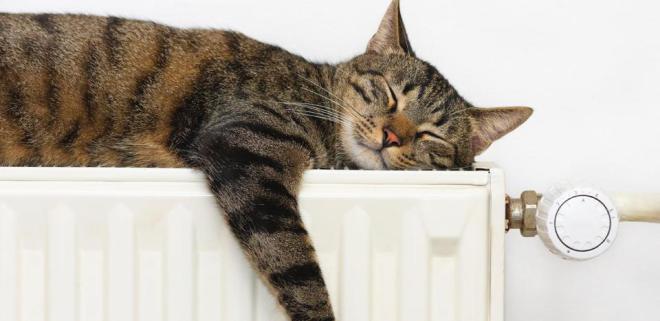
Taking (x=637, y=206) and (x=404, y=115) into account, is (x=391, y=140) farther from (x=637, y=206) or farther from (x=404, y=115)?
(x=637, y=206)

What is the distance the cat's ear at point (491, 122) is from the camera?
1069 millimetres

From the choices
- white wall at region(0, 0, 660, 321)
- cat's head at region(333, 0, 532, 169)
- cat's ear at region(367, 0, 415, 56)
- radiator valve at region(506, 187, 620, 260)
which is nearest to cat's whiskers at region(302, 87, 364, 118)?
cat's head at region(333, 0, 532, 169)

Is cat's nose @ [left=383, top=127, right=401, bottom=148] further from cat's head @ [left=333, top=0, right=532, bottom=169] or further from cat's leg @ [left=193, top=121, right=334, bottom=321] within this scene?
cat's leg @ [left=193, top=121, right=334, bottom=321]

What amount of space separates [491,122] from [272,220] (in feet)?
1.34

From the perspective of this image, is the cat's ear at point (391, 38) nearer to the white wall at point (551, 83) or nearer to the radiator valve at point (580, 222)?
the white wall at point (551, 83)

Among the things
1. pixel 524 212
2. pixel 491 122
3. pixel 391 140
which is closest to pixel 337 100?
pixel 391 140

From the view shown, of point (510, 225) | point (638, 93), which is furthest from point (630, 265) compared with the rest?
point (510, 225)

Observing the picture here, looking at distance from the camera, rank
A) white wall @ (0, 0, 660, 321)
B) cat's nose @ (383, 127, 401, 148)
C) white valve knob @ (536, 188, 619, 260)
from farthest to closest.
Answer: white wall @ (0, 0, 660, 321) → cat's nose @ (383, 127, 401, 148) → white valve knob @ (536, 188, 619, 260)

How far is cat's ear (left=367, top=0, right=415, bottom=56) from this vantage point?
1141mm

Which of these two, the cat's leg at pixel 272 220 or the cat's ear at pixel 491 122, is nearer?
the cat's leg at pixel 272 220

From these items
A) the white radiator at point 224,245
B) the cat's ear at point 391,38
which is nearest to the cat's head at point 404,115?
the cat's ear at point 391,38

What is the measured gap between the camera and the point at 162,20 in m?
1.36

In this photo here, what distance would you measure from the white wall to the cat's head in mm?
184

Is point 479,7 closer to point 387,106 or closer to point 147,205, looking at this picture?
point 387,106
